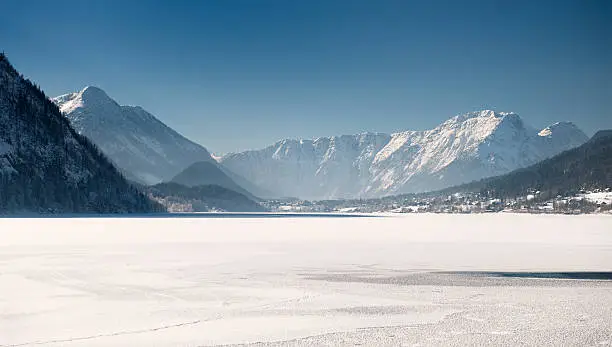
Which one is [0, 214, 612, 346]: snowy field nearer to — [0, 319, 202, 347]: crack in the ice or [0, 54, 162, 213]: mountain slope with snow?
[0, 319, 202, 347]: crack in the ice

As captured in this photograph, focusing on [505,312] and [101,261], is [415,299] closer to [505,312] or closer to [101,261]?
[505,312]

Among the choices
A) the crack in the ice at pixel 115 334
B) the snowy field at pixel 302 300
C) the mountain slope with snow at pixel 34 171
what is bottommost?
the crack in the ice at pixel 115 334

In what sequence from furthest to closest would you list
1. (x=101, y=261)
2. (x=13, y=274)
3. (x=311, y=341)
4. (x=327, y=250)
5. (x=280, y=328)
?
(x=327, y=250) → (x=101, y=261) → (x=13, y=274) → (x=280, y=328) → (x=311, y=341)

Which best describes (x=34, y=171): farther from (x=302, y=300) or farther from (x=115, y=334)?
(x=115, y=334)

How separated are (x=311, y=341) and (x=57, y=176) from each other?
620ft

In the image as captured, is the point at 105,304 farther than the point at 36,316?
Yes

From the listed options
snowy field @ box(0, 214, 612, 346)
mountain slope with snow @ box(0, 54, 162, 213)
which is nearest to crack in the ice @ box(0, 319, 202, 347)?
snowy field @ box(0, 214, 612, 346)

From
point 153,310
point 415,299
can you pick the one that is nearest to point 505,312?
point 415,299

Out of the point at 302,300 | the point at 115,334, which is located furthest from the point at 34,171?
the point at 115,334

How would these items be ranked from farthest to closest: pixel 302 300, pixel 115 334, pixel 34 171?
pixel 34 171 → pixel 302 300 → pixel 115 334

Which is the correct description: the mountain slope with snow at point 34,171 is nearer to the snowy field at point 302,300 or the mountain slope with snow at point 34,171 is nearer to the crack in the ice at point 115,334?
the snowy field at point 302,300

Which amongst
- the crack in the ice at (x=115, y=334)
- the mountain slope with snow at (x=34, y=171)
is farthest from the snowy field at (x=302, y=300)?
the mountain slope with snow at (x=34, y=171)

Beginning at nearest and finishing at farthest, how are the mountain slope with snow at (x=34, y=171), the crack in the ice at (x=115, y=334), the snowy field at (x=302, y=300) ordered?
the crack in the ice at (x=115, y=334)
the snowy field at (x=302, y=300)
the mountain slope with snow at (x=34, y=171)

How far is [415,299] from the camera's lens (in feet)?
64.3
